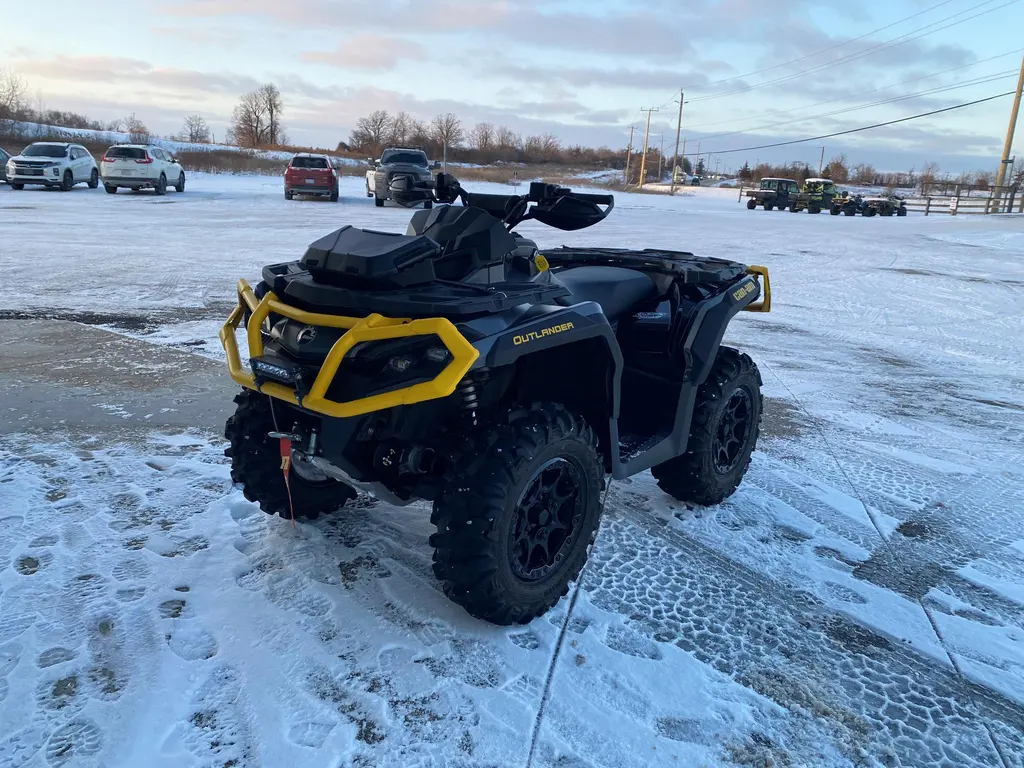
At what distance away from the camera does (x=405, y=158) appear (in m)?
24.6

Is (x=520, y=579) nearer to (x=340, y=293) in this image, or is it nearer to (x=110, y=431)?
(x=340, y=293)

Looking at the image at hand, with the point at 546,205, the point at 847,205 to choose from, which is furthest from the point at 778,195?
the point at 546,205

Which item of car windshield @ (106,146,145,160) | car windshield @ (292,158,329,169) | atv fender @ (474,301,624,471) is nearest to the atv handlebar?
atv fender @ (474,301,624,471)

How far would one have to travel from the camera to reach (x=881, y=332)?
843cm

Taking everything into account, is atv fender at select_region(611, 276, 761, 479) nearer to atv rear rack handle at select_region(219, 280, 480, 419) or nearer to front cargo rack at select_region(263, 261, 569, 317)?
front cargo rack at select_region(263, 261, 569, 317)

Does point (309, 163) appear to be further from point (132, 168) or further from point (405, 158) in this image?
point (132, 168)

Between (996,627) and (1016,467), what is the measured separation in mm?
2096

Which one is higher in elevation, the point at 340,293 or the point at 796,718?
the point at 340,293

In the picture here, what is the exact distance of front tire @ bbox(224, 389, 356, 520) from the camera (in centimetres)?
315

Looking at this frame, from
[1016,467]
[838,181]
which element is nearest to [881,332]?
[1016,467]

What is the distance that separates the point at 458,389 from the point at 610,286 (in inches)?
49.2

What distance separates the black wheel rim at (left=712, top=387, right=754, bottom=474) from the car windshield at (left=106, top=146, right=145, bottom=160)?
2478 cm

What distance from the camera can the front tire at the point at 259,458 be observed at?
3146 millimetres

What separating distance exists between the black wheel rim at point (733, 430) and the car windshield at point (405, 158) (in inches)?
861
